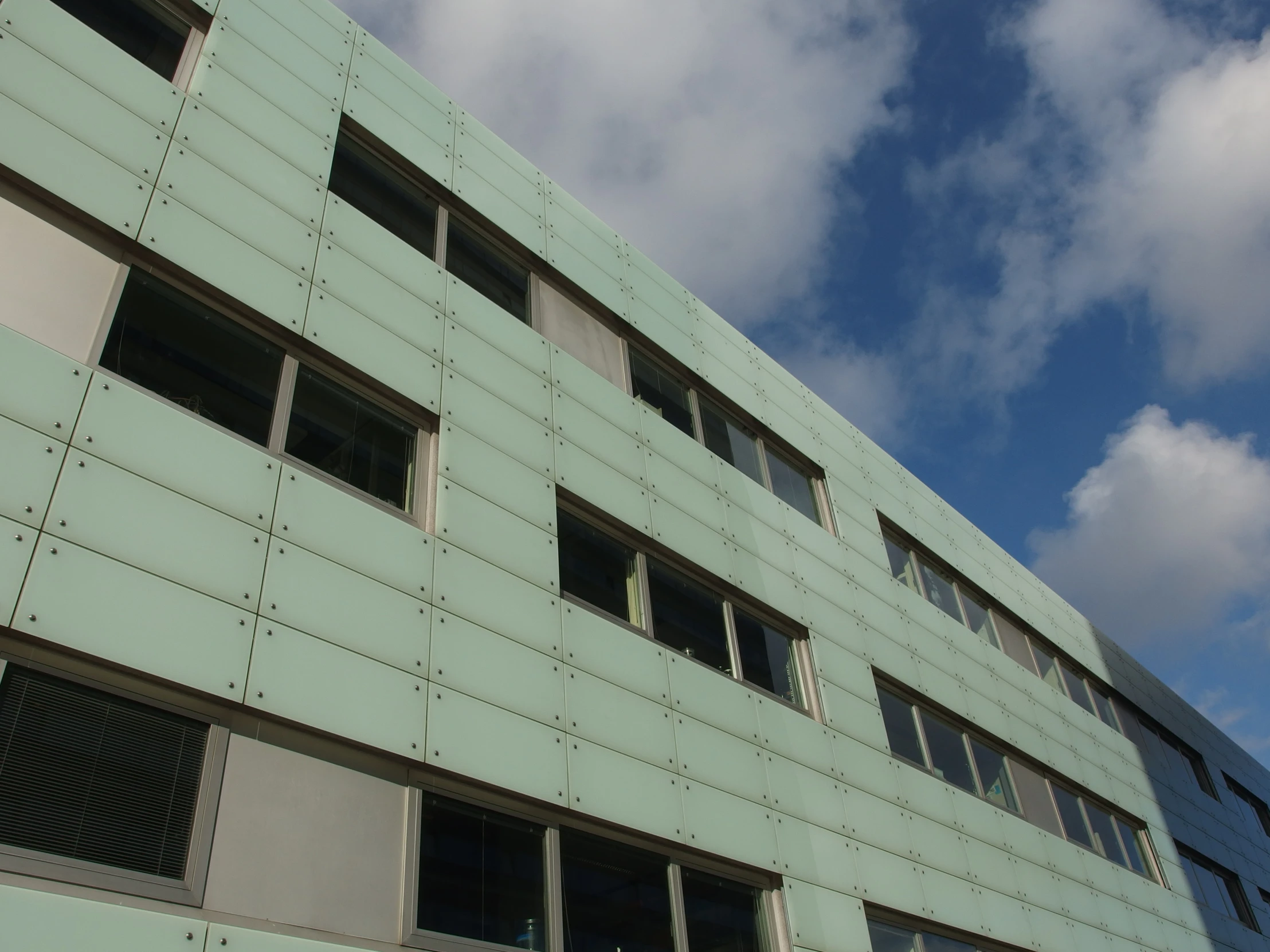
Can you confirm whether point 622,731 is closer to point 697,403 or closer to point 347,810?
point 347,810

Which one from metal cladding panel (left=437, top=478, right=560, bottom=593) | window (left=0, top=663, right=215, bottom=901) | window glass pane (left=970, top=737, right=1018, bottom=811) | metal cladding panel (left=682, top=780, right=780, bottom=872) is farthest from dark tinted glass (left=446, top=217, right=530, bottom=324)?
window glass pane (left=970, top=737, right=1018, bottom=811)

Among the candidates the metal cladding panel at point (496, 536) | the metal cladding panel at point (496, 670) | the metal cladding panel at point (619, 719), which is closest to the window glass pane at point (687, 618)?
the metal cladding panel at point (619, 719)

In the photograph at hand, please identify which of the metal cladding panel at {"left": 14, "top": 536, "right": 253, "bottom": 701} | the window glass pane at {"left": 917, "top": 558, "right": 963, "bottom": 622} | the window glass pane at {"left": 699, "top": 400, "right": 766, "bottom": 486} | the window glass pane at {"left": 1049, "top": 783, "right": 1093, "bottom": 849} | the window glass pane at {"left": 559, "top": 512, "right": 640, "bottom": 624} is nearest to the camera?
the metal cladding panel at {"left": 14, "top": 536, "right": 253, "bottom": 701}

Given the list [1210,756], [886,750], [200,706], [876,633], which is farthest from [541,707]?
[1210,756]

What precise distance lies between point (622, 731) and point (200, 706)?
437 centimetres

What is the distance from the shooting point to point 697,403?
15.3 meters

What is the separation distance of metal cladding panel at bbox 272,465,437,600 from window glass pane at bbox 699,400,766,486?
687 centimetres

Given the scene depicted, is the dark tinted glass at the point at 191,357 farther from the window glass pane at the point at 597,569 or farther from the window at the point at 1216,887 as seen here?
the window at the point at 1216,887

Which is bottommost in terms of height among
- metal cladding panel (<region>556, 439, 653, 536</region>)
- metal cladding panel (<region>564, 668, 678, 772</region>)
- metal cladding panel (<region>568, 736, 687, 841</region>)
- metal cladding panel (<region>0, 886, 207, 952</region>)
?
metal cladding panel (<region>0, 886, 207, 952</region>)

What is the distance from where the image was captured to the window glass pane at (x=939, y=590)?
64.3ft

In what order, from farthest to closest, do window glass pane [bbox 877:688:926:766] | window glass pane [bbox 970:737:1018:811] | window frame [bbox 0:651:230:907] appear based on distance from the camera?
window glass pane [bbox 970:737:1018:811] < window glass pane [bbox 877:688:926:766] < window frame [bbox 0:651:230:907]

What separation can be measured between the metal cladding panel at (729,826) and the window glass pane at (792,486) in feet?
20.4

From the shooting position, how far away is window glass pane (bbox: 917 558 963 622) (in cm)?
1961

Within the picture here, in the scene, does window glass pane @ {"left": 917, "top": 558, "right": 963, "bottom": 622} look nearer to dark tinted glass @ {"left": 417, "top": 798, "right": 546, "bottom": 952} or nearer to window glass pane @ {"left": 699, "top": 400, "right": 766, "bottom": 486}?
window glass pane @ {"left": 699, "top": 400, "right": 766, "bottom": 486}
